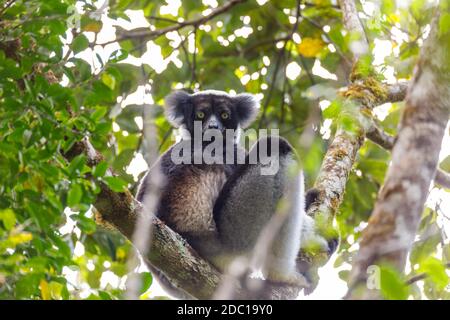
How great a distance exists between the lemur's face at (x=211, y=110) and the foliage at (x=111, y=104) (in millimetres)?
253

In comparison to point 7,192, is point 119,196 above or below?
below

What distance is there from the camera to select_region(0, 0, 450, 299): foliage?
3.18m

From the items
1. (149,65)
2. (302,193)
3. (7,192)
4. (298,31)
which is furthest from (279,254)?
(298,31)

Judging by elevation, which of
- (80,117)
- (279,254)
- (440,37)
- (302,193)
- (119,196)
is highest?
(440,37)

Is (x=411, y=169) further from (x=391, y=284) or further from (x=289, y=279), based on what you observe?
(x=289, y=279)

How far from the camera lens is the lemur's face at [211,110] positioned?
7164 mm

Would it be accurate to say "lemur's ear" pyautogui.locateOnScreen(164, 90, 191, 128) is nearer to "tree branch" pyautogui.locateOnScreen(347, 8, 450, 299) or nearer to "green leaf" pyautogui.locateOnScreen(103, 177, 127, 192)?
"green leaf" pyautogui.locateOnScreen(103, 177, 127, 192)

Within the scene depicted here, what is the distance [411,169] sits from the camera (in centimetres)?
252

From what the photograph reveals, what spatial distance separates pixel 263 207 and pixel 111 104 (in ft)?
10.5

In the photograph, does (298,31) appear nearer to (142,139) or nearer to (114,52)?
(142,139)

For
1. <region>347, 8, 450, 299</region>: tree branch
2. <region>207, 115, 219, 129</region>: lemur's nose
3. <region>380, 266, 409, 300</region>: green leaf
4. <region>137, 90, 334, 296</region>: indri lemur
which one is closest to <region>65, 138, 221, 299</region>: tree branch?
<region>137, 90, 334, 296</region>: indri lemur

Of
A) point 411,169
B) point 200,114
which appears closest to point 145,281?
point 411,169

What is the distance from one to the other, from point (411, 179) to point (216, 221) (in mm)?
3574

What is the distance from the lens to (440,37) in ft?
10.2
